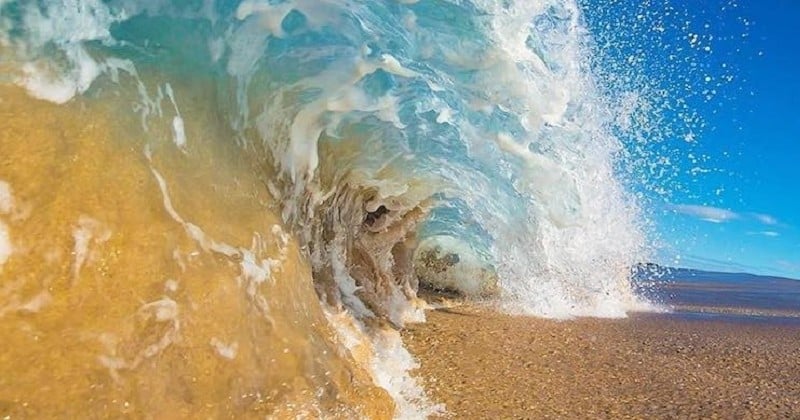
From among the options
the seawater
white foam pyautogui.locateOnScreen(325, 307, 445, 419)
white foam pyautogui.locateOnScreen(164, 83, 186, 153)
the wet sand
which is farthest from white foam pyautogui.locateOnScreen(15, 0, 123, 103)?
the wet sand

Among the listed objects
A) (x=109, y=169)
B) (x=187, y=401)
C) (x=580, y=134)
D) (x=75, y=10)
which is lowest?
(x=187, y=401)

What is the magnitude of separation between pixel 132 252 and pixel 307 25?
5.83ft

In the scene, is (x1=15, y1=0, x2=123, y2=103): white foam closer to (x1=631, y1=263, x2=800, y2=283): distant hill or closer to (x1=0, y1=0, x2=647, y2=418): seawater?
(x1=0, y1=0, x2=647, y2=418): seawater

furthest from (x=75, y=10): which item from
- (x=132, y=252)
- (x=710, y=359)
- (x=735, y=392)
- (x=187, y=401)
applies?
(x=710, y=359)

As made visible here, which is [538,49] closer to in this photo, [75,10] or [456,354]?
[456,354]

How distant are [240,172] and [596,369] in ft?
8.61

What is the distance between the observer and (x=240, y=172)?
3.29 m

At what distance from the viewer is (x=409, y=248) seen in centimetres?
777

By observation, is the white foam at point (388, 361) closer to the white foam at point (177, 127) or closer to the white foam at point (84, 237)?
the white foam at point (177, 127)

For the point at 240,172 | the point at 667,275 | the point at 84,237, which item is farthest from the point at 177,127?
the point at 667,275

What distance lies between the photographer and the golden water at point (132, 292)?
2225 mm

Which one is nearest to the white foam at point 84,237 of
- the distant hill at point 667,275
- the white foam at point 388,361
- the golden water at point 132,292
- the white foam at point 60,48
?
the golden water at point 132,292

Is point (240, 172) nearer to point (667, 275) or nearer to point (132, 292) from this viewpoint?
point (132, 292)

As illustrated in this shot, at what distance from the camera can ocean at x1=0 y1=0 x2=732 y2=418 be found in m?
2.33
